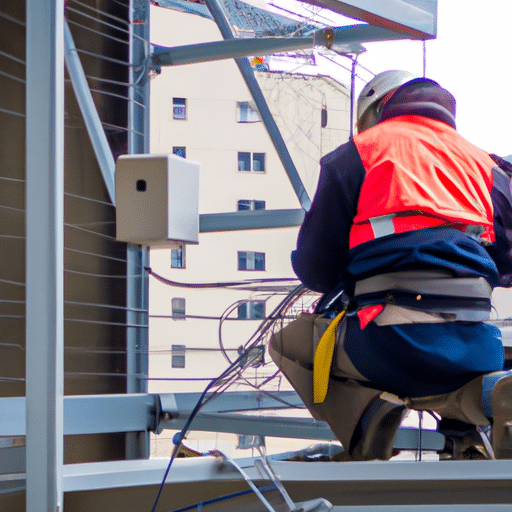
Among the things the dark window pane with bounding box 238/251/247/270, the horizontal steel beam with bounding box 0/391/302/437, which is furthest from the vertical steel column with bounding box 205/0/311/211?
the dark window pane with bounding box 238/251/247/270

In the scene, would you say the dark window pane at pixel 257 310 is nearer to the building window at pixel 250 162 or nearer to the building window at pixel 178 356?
the building window at pixel 178 356

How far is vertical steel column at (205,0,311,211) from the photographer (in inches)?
128

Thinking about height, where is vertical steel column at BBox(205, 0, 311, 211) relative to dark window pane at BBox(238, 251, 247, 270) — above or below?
above

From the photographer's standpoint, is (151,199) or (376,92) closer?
(376,92)

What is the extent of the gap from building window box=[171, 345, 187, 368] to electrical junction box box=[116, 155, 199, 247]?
0.71 m

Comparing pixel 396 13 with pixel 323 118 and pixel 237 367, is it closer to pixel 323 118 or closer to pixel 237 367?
pixel 237 367

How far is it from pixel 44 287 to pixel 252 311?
96.9 inches

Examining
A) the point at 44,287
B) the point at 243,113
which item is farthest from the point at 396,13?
the point at 243,113

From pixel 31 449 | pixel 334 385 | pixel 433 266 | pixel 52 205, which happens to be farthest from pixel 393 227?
pixel 31 449

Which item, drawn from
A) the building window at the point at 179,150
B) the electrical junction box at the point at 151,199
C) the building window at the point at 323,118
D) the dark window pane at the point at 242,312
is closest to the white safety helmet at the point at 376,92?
the electrical junction box at the point at 151,199

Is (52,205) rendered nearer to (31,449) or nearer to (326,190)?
(31,449)

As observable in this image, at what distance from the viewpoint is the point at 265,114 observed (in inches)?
130

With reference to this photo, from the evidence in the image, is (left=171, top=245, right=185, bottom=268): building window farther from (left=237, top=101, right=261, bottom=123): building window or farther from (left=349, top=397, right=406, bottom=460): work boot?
(left=349, top=397, right=406, bottom=460): work boot

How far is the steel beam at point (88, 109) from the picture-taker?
2.89m
